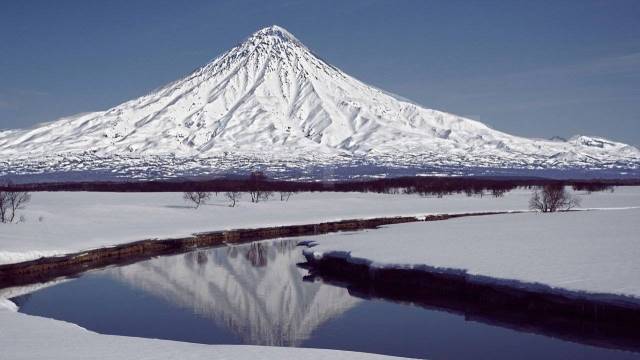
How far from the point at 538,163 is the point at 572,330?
150 m

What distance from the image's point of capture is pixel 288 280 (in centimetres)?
2239

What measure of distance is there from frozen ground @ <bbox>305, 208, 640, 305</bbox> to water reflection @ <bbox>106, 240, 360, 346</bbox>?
2.09 meters

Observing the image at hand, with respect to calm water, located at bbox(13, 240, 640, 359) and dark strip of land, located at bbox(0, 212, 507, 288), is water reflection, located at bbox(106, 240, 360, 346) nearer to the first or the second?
calm water, located at bbox(13, 240, 640, 359)

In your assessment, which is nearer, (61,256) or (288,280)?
(288,280)

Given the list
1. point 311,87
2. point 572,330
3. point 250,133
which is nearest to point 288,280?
point 572,330

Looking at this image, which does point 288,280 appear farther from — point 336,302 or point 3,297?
point 3,297

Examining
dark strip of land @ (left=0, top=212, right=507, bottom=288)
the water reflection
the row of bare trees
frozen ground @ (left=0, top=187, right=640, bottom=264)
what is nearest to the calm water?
the water reflection

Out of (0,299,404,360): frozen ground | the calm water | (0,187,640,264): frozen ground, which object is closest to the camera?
(0,299,404,360): frozen ground

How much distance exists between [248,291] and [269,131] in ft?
462

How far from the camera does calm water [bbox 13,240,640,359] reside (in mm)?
14297

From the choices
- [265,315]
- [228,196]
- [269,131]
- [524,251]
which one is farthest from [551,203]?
[269,131]

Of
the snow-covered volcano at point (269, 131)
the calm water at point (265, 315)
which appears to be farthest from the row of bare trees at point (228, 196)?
the snow-covered volcano at point (269, 131)

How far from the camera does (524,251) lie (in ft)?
70.9

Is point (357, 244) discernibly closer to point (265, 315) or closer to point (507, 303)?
point (265, 315)
